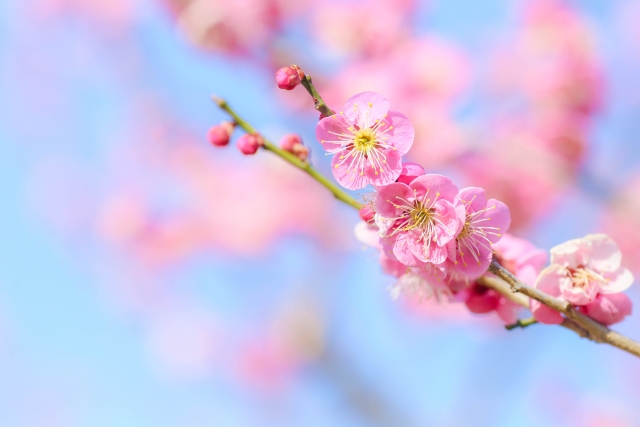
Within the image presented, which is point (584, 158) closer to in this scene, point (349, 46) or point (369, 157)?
point (349, 46)

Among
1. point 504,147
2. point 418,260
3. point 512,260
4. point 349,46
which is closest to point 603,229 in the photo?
point 504,147

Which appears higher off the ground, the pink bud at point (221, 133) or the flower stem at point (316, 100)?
the pink bud at point (221, 133)

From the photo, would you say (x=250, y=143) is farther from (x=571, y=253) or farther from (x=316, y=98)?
(x=571, y=253)

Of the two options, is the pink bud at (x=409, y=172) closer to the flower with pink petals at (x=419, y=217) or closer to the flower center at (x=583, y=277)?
the flower with pink petals at (x=419, y=217)

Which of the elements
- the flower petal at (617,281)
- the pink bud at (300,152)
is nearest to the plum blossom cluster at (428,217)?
the flower petal at (617,281)

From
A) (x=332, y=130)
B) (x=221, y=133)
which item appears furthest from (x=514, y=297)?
(x=221, y=133)

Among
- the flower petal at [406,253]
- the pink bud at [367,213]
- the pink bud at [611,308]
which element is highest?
the pink bud at [611,308]
